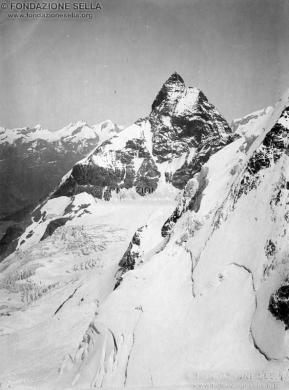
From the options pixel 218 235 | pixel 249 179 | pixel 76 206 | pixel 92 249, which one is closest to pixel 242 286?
pixel 218 235

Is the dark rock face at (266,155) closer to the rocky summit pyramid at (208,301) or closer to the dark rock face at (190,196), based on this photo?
the rocky summit pyramid at (208,301)

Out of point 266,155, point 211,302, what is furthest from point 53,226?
point 211,302

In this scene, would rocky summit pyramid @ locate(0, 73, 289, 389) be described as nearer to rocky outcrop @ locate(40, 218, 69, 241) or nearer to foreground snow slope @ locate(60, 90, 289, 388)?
foreground snow slope @ locate(60, 90, 289, 388)

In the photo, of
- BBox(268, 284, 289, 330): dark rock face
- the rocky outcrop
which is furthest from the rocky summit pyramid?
the rocky outcrop

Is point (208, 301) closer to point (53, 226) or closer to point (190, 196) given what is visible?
point (190, 196)

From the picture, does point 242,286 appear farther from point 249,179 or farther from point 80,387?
point 80,387

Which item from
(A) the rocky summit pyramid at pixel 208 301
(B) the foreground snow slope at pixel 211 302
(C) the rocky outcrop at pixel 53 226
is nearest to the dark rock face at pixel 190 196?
(A) the rocky summit pyramid at pixel 208 301

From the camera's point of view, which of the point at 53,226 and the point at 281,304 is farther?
the point at 53,226
